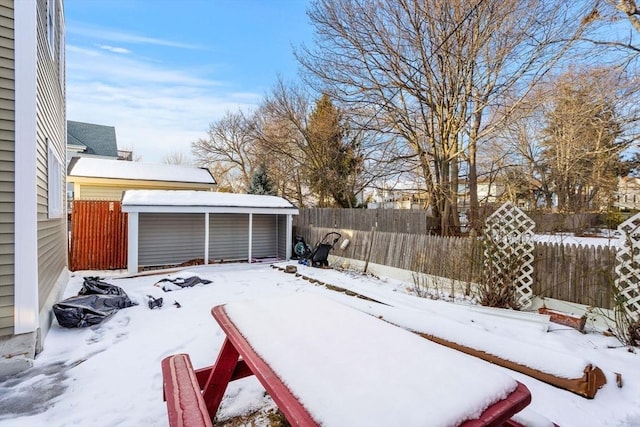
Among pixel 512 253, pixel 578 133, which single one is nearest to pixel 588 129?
pixel 578 133

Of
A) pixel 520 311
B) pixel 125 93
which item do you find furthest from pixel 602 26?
pixel 125 93

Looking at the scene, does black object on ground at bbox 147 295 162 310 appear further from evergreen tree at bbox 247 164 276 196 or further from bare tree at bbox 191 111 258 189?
bare tree at bbox 191 111 258 189

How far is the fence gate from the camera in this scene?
868 cm

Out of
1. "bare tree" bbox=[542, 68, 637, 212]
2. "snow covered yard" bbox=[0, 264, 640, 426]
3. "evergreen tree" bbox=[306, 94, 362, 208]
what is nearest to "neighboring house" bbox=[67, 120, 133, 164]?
"evergreen tree" bbox=[306, 94, 362, 208]

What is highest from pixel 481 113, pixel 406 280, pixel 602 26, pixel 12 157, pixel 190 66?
pixel 190 66

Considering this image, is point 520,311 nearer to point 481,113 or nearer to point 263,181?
point 481,113

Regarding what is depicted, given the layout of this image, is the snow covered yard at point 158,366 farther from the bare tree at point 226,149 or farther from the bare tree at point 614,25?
the bare tree at point 226,149

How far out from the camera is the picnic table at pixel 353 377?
1109mm

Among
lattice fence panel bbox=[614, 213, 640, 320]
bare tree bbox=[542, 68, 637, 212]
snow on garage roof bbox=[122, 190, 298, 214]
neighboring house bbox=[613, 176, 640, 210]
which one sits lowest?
lattice fence panel bbox=[614, 213, 640, 320]

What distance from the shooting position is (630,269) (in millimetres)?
4035

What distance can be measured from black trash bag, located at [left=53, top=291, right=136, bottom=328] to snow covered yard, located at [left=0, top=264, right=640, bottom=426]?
97 mm

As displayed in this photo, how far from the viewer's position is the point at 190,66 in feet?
48.9

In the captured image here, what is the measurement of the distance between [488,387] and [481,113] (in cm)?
1127

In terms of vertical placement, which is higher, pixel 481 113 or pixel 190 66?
pixel 190 66
